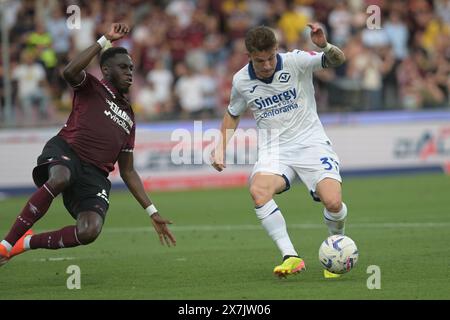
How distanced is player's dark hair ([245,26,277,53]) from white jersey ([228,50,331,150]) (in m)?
0.48

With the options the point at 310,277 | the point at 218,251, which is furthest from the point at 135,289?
the point at 218,251

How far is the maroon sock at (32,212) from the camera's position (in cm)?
921

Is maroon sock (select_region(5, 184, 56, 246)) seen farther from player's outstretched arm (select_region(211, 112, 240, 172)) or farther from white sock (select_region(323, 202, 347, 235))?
white sock (select_region(323, 202, 347, 235))

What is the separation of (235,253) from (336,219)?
232 cm

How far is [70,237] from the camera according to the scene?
942cm

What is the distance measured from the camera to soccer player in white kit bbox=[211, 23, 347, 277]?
972 cm

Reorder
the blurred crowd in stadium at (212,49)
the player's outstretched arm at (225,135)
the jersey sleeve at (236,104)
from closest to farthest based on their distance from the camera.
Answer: the player's outstretched arm at (225,135) < the jersey sleeve at (236,104) < the blurred crowd in stadium at (212,49)

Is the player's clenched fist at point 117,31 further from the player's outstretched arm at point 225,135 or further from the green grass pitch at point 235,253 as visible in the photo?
the green grass pitch at point 235,253

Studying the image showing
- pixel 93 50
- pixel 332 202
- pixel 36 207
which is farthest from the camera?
pixel 332 202

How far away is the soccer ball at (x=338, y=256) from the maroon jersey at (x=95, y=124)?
93.6 inches

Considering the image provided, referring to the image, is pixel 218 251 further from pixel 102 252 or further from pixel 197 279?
pixel 197 279

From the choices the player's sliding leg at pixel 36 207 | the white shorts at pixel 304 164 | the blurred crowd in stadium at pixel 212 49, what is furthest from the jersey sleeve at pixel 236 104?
the blurred crowd in stadium at pixel 212 49

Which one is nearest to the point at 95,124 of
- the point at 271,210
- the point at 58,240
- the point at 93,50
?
the point at 93,50

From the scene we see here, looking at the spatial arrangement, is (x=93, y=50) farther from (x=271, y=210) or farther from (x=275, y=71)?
(x=271, y=210)
